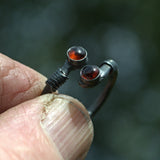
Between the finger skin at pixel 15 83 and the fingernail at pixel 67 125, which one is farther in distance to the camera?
the finger skin at pixel 15 83

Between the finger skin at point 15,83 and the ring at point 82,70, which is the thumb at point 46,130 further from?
the finger skin at point 15,83

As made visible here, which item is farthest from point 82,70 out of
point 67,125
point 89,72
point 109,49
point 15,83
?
point 109,49

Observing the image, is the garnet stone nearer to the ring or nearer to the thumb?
the ring

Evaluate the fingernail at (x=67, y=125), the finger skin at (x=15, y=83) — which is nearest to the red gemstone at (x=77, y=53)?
the fingernail at (x=67, y=125)

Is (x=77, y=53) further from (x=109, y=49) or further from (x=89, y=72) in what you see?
(x=109, y=49)

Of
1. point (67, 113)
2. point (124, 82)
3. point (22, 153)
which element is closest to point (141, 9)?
point (124, 82)

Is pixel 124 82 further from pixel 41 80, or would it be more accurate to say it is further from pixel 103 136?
pixel 41 80

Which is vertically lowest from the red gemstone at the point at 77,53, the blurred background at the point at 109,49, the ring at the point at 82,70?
the blurred background at the point at 109,49
